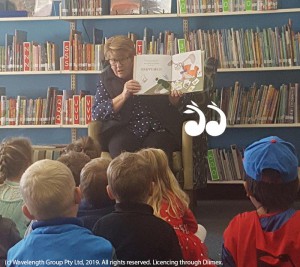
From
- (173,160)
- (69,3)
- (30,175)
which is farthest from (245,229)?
(69,3)

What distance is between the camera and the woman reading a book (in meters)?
3.09

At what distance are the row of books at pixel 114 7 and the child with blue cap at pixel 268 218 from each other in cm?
247

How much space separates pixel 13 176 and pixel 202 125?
5.08ft

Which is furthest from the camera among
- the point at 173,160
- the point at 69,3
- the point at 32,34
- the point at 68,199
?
the point at 32,34

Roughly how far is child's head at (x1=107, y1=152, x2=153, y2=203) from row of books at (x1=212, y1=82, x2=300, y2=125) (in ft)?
6.70

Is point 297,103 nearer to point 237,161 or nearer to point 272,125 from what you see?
point 272,125

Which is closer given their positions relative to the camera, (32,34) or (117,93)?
(117,93)

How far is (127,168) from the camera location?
5.34 ft

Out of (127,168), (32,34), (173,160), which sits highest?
(32,34)

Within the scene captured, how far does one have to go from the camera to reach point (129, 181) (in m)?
1.61

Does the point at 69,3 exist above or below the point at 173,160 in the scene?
above

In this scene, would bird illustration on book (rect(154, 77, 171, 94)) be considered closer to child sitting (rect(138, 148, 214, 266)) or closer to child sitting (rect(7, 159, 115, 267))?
child sitting (rect(138, 148, 214, 266))

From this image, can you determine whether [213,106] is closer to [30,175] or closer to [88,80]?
[88,80]

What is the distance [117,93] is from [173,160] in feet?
1.48
